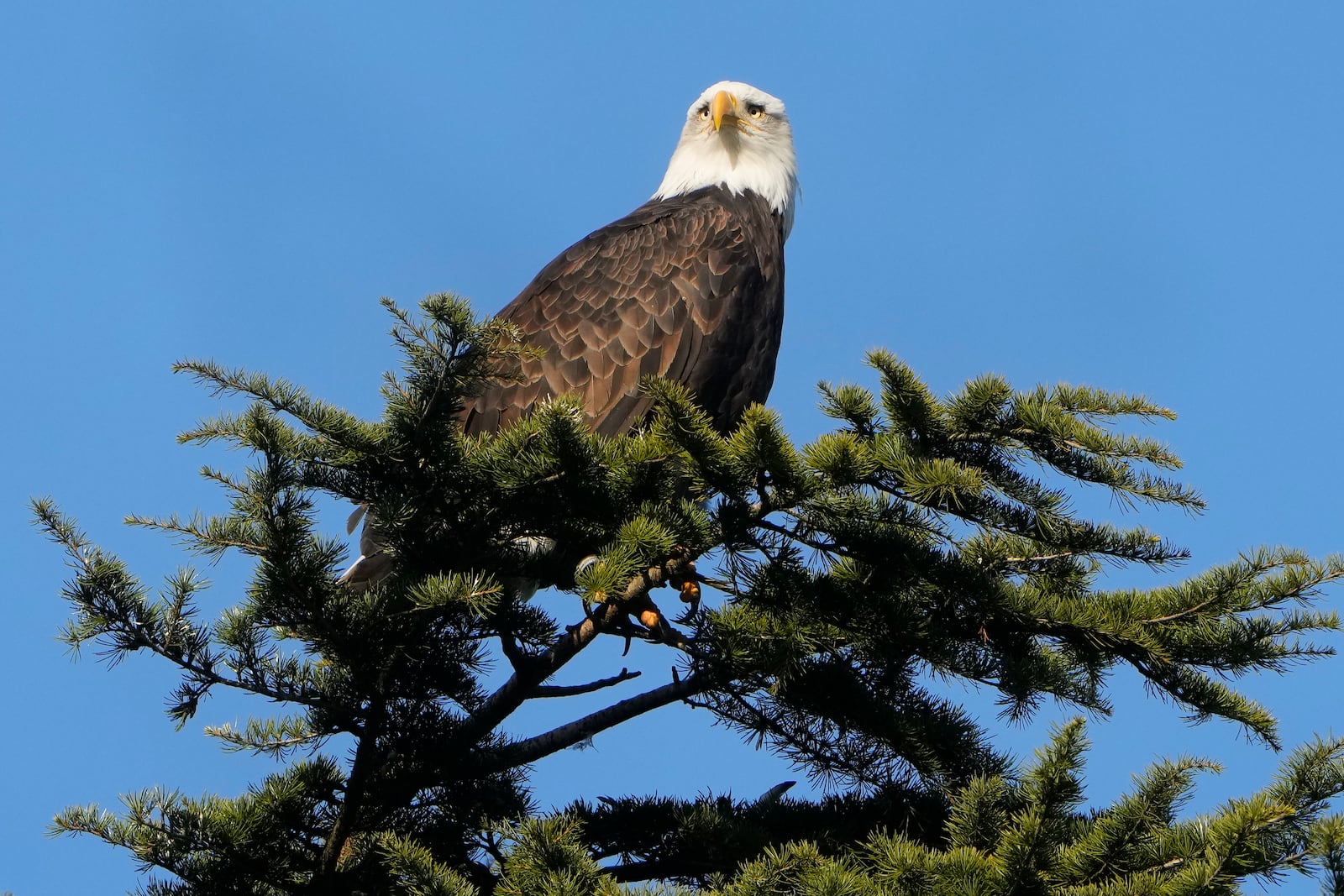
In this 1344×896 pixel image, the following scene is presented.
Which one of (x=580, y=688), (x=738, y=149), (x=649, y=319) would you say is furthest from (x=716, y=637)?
(x=738, y=149)

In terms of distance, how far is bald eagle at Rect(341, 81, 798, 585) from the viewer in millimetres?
6879

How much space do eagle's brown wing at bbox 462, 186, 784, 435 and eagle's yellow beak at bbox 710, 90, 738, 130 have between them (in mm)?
1105

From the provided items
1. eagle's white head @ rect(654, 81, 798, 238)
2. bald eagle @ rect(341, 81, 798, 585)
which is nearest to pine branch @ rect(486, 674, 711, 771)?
bald eagle @ rect(341, 81, 798, 585)

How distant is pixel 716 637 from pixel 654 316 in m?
2.90

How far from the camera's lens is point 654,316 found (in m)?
7.04

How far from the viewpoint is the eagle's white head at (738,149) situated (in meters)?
8.38

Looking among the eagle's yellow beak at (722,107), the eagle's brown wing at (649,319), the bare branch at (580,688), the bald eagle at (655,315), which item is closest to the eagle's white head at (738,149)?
the eagle's yellow beak at (722,107)

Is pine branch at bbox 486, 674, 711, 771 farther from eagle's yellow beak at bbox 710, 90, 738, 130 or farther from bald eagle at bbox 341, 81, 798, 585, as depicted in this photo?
eagle's yellow beak at bbox 710, 90, 738, 130

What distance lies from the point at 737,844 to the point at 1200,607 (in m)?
1.71

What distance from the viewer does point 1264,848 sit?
3.44 metres

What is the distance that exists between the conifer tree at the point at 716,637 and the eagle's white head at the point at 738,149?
13.5ft

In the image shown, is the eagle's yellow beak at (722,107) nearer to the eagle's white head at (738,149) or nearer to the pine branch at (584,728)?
the eagle's white head at (738,149)

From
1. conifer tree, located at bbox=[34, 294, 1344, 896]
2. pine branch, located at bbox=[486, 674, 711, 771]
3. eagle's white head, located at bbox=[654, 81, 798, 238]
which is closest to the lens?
conifer tree, located at bbox=[34, 294, 1344, 896]

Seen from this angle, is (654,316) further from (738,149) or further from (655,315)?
(738,149)
